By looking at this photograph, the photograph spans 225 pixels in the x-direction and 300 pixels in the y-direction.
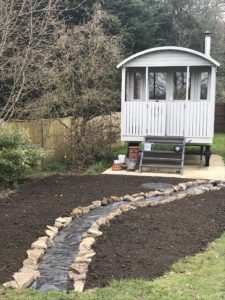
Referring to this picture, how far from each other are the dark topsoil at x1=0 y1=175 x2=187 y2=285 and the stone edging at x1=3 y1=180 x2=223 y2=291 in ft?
0.35

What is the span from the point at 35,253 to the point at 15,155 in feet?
13.0

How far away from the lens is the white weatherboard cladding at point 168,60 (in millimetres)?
11523

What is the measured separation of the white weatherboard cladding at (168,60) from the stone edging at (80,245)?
15.5 feet

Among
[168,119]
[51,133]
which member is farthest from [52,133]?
[168,119]

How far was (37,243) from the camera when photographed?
17.1 ft

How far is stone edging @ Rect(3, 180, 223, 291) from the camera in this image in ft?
13.7

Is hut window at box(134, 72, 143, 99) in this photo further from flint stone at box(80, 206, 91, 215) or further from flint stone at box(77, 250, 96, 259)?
flint stone at box(77, 250, 96, 259)

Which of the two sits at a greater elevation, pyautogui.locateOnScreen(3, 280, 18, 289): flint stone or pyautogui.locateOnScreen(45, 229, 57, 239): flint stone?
pyautogui.locateOnScreen(3, 280, 18, 289): flint stone

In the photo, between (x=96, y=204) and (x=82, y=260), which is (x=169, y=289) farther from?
(x=96, y=204)

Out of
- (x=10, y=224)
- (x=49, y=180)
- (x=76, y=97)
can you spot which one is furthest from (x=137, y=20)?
(x=10, y=224)

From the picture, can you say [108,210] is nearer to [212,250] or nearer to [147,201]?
[147,201]

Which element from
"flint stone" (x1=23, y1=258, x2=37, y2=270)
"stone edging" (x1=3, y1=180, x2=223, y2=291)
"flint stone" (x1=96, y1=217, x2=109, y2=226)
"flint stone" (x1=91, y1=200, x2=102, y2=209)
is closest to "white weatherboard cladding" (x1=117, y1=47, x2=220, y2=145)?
"stone edging" (x1=3, y1=180, x2=223, y2=291)

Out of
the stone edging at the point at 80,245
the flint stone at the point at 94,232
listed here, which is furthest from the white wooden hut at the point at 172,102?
the flint stone at the point at 94,232

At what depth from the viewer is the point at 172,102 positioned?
38.0ft
